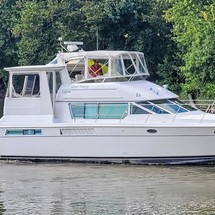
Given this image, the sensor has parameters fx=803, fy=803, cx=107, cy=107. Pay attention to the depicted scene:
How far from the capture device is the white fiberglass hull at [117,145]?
23.0 meters

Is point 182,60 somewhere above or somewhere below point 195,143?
below

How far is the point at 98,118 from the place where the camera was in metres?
24.1

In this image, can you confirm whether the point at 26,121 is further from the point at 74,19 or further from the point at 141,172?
the point at 74,19

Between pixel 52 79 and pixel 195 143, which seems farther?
pixel 52 79

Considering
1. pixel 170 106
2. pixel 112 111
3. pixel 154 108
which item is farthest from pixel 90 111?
pixel 170 106

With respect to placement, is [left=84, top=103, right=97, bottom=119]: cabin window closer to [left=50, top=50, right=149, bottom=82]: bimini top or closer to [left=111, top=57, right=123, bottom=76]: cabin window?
[left=50, top=50, right=149, bottom=82]: bimini top

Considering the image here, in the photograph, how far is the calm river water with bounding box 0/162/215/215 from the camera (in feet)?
58.3

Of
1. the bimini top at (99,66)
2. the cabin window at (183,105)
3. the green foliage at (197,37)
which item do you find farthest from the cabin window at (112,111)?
the green foliage at (197,37)

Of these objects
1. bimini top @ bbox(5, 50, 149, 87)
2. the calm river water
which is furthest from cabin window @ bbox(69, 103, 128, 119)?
the calm river water

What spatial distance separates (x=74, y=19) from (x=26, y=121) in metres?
22.2

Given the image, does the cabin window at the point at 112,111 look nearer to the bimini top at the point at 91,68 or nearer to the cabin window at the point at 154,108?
the cabin window at the point at 154,108

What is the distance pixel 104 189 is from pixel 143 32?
2506cm

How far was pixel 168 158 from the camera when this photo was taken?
2331cm

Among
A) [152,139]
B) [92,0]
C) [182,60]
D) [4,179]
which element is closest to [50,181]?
[4,179]
